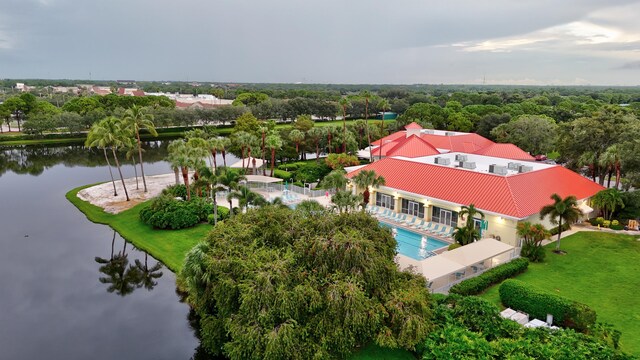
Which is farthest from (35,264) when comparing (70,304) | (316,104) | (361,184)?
(316,104)

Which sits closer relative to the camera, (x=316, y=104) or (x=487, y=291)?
(x=487, y=291)

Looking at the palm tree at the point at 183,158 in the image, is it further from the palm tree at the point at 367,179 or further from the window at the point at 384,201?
the window at the point at 384,201

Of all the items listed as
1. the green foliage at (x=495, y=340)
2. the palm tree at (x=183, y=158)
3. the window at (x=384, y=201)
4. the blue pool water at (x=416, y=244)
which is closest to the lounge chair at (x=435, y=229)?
the blue pool water at (x=416, y=244)

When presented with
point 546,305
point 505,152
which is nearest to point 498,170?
point 505,152

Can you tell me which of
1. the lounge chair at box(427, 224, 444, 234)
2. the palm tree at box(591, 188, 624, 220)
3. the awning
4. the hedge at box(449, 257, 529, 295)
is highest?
the palm tree at box(591, 188, 624, 220)

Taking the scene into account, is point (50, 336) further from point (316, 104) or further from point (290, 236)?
point (316, 104)

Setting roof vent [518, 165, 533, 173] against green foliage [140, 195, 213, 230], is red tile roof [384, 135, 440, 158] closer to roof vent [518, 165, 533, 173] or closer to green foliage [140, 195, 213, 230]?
roof vent [518, 165, 533, 173]

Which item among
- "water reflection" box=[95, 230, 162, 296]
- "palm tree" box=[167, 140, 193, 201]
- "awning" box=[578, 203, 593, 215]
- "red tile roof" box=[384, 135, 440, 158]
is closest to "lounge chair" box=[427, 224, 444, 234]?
"awning" box=[578, 203, 593, 215]
